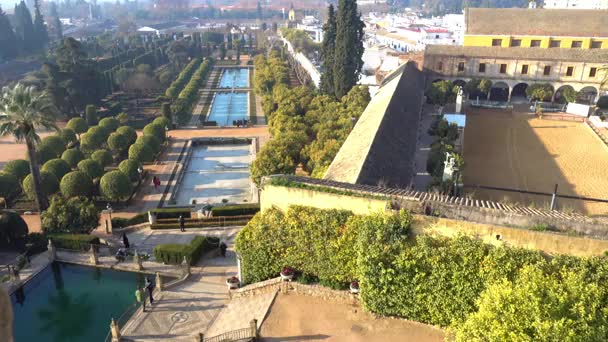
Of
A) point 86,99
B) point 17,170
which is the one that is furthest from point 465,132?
point 86,99

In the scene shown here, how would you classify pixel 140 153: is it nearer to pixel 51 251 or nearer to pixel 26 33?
pixel 51 251

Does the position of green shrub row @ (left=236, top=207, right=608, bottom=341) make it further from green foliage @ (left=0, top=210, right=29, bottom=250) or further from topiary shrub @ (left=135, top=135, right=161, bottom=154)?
topiary shrub @ (left=135, top=135, right=161, bottom=154)

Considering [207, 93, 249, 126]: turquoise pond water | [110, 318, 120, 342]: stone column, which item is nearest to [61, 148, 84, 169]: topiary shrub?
[207, 93, 249, 126]: turquoise pond water

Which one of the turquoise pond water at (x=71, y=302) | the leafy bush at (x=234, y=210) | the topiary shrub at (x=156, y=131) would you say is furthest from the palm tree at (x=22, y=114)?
the topiary shrub at (x=156, y=131)

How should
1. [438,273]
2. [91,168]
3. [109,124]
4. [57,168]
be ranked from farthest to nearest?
[109,124], [91,168], [57,168], [438,273]

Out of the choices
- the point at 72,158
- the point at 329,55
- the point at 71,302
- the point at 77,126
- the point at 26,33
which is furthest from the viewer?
the point at 26,33

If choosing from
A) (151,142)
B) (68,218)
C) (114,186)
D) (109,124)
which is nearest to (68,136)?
(109,124)
